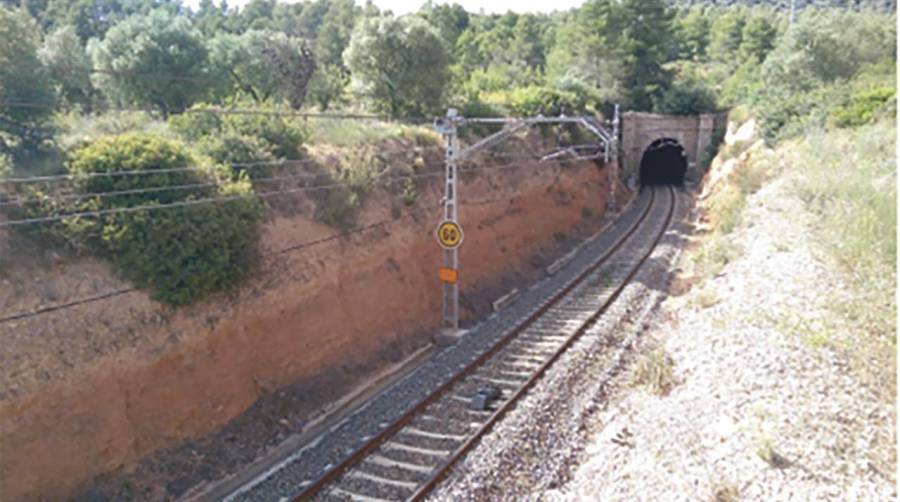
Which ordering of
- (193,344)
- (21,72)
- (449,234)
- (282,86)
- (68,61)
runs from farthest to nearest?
(282,86)
(68,61)
(449,234)
(21,72)
(193,344)

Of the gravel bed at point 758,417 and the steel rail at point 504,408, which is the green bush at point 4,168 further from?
the gravel bed at point 758,417

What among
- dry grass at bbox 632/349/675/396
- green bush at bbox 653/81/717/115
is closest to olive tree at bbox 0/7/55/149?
dry grass at bbox 632/349/675/396

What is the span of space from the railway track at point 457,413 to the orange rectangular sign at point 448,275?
2.35 m

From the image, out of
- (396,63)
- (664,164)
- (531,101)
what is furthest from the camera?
(664,164)

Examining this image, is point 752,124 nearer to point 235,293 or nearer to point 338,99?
point 338,99

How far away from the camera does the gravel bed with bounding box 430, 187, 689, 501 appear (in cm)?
1105

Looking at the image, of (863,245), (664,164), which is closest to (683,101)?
(664,164)

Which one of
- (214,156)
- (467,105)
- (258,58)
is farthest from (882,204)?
(258,58)

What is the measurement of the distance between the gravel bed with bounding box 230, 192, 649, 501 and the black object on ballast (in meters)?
1.25

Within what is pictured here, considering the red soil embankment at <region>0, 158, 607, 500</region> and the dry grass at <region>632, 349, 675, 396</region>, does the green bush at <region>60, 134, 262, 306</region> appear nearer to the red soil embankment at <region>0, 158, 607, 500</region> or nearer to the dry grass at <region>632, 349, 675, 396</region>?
the red soil embankment at <region>0, 158, 607, 500</region>

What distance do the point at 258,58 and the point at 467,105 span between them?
11.5 metres

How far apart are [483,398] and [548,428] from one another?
1681 mm

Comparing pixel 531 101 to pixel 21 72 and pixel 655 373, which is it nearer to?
pixel 655 373

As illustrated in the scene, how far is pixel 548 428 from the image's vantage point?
12.9 metres
